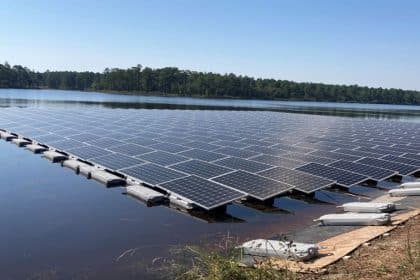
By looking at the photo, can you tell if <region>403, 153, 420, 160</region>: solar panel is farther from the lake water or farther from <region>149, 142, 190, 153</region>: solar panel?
<region>149, 142, 190, 153</region>: solar panel

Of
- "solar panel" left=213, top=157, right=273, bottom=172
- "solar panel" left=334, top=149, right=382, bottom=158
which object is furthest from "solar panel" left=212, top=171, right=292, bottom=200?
"solar panel" left=334, top=149, right=382, bottom=158

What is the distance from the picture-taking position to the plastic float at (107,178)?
1839cm

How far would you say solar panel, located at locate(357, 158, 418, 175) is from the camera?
75.9 feet

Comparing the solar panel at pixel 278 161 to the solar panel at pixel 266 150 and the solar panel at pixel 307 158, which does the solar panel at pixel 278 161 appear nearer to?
the solar panel at pixel 307 158

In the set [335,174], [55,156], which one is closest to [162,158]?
[55,156]

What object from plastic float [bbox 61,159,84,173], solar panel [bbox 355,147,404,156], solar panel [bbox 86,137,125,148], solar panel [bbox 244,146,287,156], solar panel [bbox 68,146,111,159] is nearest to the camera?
plastic float [bbox 61,159,84,173]

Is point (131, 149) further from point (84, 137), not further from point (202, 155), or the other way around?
point (84, 137)

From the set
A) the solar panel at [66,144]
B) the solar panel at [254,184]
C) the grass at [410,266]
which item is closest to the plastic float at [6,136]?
the solar panel at [66,144]

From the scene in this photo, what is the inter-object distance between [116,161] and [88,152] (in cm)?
336

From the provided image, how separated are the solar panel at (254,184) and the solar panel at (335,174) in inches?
132

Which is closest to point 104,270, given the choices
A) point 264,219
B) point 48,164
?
point 264,219

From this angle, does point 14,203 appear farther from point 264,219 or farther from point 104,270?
point 264,219

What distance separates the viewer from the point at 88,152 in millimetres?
23578

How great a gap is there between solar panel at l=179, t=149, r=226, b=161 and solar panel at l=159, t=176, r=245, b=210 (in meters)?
4.67
